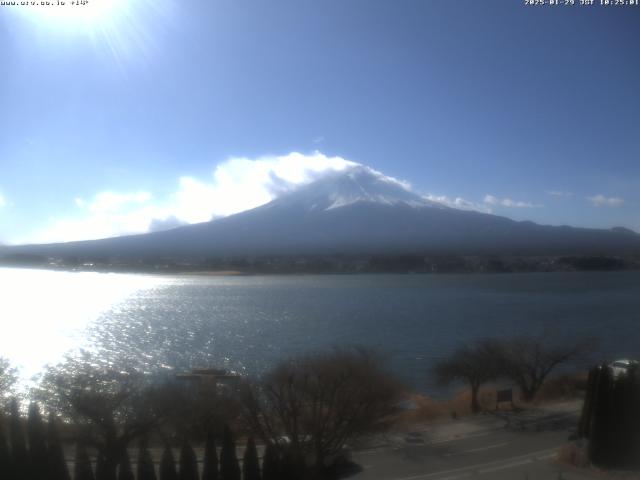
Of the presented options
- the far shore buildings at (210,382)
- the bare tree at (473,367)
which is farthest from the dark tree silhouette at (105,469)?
the bare tree at (473,367)

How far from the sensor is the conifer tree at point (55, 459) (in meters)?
3.83

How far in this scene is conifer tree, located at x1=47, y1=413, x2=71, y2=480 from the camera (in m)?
3.83

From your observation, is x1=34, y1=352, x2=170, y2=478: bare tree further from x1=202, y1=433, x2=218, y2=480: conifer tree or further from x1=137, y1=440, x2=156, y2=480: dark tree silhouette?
x1=202, y1=433, x2=218, y2=480: conifer tree

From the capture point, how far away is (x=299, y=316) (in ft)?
47.2

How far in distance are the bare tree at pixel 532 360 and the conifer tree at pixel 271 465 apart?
13.2 ft

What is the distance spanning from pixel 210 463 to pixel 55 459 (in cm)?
100

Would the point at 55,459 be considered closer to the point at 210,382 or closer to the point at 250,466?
the point at 250,466

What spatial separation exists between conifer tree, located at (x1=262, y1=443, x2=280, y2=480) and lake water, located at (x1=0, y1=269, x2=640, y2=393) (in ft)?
11.8

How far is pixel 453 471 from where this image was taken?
433 centimetres

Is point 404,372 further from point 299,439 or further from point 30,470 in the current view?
point 30,470

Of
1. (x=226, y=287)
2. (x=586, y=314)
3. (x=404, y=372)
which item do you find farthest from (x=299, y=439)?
(x=226, y=287)

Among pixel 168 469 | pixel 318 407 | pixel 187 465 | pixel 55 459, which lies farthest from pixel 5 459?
pixel 318 407

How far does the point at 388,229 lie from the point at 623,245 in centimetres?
1769

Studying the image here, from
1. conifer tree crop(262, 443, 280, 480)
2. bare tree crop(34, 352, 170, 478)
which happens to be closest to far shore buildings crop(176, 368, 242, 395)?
→ bare tree crop(34, 352, 170, 478)
